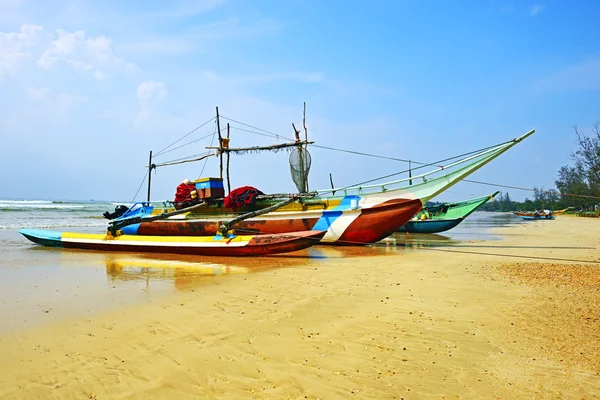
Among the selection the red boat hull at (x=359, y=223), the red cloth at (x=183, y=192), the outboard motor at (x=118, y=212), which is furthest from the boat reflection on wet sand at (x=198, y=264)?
the outboard motor at (x=118, y=212)

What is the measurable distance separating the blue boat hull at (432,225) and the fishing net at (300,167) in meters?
8.09

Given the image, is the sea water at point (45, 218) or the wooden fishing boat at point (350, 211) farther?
the sea water at point (45, 218)

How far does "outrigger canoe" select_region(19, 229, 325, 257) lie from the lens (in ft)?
37.0

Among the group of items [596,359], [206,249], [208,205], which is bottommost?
[596,359]

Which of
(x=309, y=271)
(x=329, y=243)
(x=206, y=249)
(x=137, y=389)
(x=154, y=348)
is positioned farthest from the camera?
(x=329, y=243)

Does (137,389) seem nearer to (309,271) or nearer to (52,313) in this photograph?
(52,313)

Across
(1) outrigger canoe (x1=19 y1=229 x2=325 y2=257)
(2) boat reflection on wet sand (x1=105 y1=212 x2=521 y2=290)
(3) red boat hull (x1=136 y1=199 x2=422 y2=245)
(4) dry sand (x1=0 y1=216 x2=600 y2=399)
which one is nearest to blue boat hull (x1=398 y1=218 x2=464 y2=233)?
(3) red boat hull (x1=136 y1=199 x2=422 y2=245)

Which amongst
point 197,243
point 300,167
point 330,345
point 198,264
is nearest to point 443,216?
point 300,167

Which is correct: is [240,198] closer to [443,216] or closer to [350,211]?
[350,211]

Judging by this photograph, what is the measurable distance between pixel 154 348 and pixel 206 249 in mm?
7812

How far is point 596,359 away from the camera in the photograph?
376 centimetres

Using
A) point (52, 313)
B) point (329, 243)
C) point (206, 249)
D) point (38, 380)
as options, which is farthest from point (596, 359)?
point (329, 243)

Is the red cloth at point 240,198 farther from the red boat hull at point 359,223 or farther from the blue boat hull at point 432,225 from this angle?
the blue boat hull at point 432,225

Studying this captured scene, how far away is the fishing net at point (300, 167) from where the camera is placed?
16.0 meters
